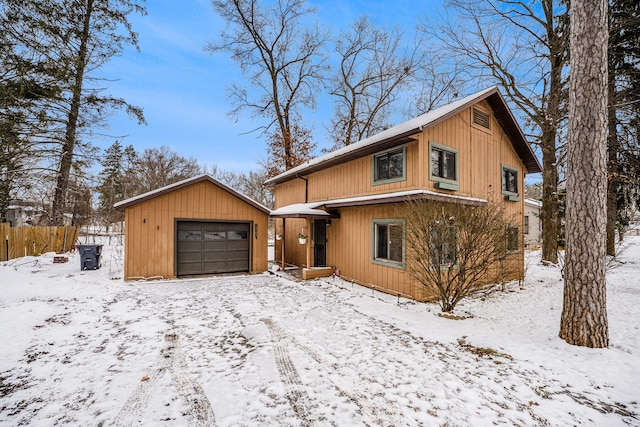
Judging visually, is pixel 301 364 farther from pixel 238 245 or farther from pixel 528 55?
pixel 528 55

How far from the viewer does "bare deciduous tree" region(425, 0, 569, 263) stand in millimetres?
10953

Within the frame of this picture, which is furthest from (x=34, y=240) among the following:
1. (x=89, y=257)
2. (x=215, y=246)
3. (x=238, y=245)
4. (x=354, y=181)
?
(x=354, y=181)

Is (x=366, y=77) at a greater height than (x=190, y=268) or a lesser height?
greater

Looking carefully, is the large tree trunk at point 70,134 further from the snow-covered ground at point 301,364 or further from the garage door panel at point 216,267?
the garage door panel at point 216,267

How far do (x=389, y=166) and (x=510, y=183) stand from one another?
569 cm

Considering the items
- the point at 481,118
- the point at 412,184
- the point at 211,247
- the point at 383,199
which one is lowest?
the point at 211,247

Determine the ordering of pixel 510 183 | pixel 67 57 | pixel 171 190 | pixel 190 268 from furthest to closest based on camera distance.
Result: pixel 510 183 → pixel 190 268 → pixel 171 190 → pixel 67 57

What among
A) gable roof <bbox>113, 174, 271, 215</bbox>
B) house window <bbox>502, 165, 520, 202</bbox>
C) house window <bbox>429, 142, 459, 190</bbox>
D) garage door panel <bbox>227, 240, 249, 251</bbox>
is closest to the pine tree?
gable roof <bbox>113, 174, 271, 215</bbox>

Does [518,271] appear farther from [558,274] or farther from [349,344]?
[349,344]

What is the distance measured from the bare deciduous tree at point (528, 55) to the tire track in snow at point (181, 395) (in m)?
13.6

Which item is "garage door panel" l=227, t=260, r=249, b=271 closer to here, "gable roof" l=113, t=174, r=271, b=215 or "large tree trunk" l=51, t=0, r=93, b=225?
"gable roof" l=113, t=174, r=271, b=215

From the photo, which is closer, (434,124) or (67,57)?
(434,124)

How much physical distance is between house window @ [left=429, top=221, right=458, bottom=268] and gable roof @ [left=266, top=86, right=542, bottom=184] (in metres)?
2.45

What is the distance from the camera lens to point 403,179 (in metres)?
7.68
